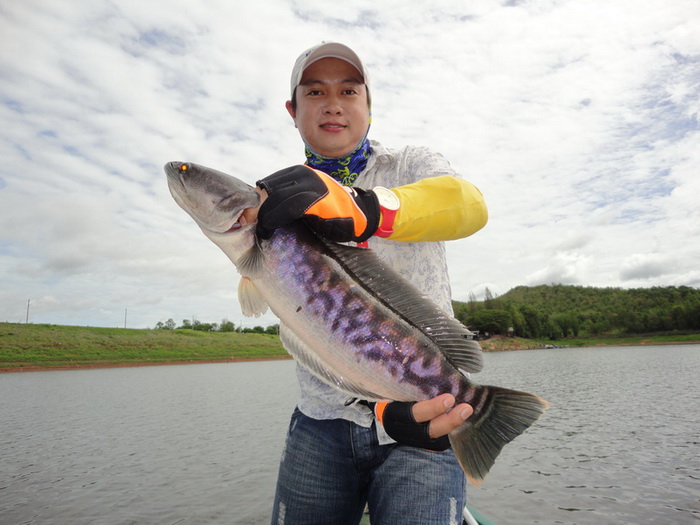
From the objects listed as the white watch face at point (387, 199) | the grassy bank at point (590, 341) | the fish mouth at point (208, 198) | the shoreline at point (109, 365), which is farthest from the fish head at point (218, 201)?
the grassy bank at point (590, 341)

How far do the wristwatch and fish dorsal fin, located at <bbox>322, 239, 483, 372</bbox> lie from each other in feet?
1.16

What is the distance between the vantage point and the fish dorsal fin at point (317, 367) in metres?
2.39

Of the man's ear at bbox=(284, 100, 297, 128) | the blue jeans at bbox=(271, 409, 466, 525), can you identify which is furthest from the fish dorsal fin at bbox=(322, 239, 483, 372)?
the man's ear at bbox=(284, 100, 297, 128)

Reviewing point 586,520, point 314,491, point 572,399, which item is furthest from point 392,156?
point 572,399

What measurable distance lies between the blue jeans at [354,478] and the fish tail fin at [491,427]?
37 centimetres

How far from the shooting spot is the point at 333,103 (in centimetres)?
310

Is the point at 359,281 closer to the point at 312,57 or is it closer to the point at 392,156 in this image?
the point at 392,156

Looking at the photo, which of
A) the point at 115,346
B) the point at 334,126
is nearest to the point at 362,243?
the point at 334,126

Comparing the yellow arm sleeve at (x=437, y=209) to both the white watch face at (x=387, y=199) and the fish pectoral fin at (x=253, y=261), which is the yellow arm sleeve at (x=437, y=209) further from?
the fish pectoral fin at (x=253, y=261)

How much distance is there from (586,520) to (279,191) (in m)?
12.8

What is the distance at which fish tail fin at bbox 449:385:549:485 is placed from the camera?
2.25 m

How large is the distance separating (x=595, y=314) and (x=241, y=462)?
15094 cm

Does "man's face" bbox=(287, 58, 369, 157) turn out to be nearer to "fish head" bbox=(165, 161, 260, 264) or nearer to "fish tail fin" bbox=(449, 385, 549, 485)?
"fish head" bbox=(165, 161, 260, 264)

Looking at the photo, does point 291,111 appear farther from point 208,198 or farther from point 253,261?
point 253,261
